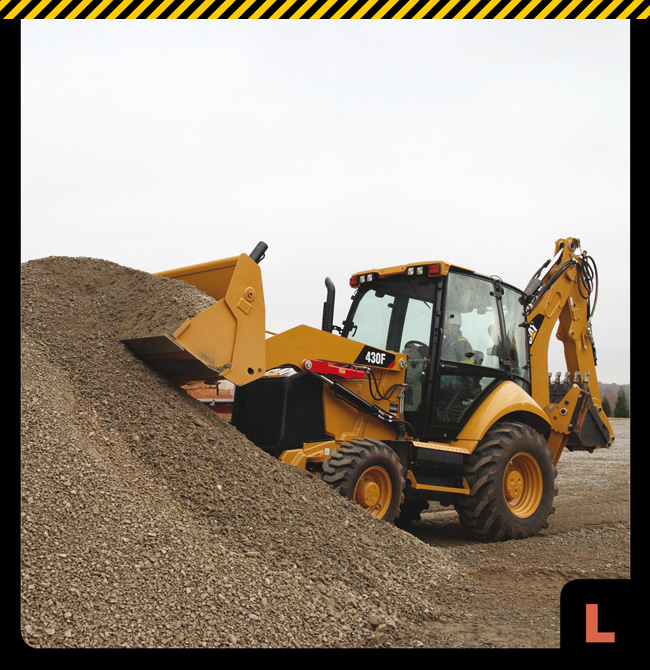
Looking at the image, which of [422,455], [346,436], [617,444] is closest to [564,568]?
[422,455]

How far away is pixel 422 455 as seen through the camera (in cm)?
677

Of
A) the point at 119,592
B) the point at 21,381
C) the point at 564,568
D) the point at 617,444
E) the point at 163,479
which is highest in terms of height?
the point at 21,381

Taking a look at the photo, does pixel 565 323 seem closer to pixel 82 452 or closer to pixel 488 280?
pixel 488 280

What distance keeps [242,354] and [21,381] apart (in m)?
1.72

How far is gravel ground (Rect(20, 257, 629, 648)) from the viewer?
3.75 meters

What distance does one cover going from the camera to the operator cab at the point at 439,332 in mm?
7113

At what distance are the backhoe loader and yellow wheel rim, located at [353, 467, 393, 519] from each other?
0.04ft

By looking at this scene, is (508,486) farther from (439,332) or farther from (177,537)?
(177,537)

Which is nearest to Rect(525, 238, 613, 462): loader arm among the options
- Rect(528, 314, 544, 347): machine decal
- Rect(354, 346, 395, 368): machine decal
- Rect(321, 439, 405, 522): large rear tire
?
Rect(528, 314, 544, 347): machine decal

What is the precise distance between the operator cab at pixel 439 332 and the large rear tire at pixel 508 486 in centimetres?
43

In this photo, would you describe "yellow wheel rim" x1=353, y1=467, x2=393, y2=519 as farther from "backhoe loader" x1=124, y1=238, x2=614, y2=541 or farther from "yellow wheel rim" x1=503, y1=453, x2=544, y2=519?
"yellow wheel rim" x1=503, y1=453, x2=544, y2=519

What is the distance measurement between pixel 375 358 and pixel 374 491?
1350mm

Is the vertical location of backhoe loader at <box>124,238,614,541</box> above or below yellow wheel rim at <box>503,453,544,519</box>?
above

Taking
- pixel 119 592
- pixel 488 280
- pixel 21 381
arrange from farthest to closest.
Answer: pixel 488 280, pixel 21 381, pixel 119 592
